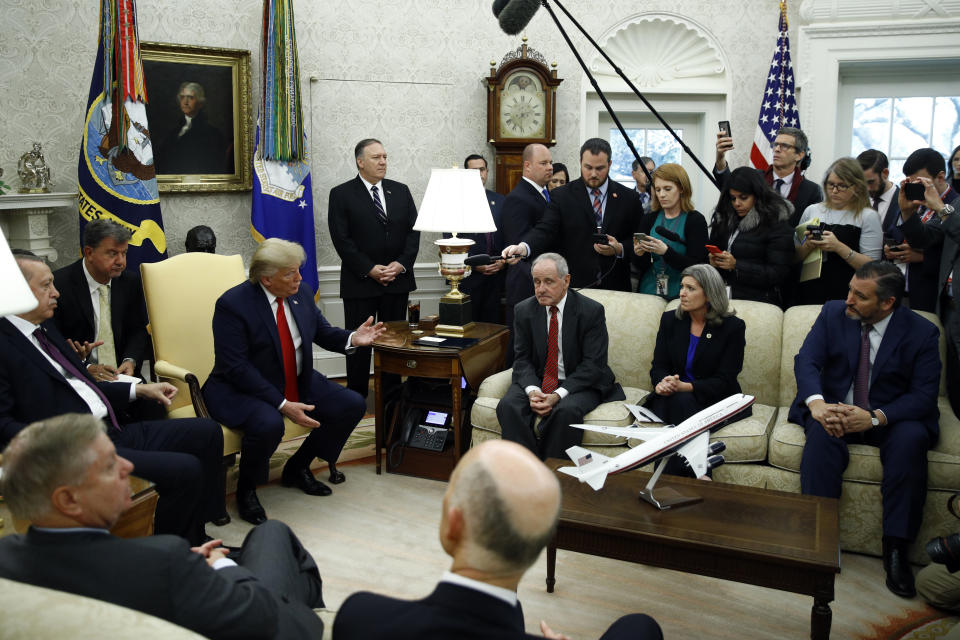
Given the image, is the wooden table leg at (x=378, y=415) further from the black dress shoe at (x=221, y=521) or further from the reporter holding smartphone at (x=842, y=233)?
the reporter holding smartphone at (x=842, y=233)

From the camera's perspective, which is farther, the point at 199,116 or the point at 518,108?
the point at 518,108

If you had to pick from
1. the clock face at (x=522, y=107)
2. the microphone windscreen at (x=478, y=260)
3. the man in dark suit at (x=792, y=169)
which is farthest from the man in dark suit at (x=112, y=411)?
the clock face at (x=522, y=107)

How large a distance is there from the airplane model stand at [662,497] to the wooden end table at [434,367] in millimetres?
1411

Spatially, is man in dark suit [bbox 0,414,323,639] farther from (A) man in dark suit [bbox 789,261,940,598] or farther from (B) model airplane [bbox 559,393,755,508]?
(A) man in dark suit [bbox 789,261,940,598]

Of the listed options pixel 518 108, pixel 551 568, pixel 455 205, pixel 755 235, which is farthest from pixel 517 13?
pixel 518 108

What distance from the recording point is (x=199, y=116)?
18.1 feet

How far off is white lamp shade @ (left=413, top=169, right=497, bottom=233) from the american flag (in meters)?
2.80

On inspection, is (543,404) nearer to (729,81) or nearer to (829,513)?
(829,513)

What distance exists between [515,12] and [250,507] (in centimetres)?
252

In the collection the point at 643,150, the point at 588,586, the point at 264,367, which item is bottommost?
the point at 588,586

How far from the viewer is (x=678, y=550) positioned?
277 cm

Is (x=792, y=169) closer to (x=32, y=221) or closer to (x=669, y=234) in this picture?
(x=669, y=234)

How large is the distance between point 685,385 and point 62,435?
284 cm

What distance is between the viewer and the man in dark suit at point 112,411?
300 cm
